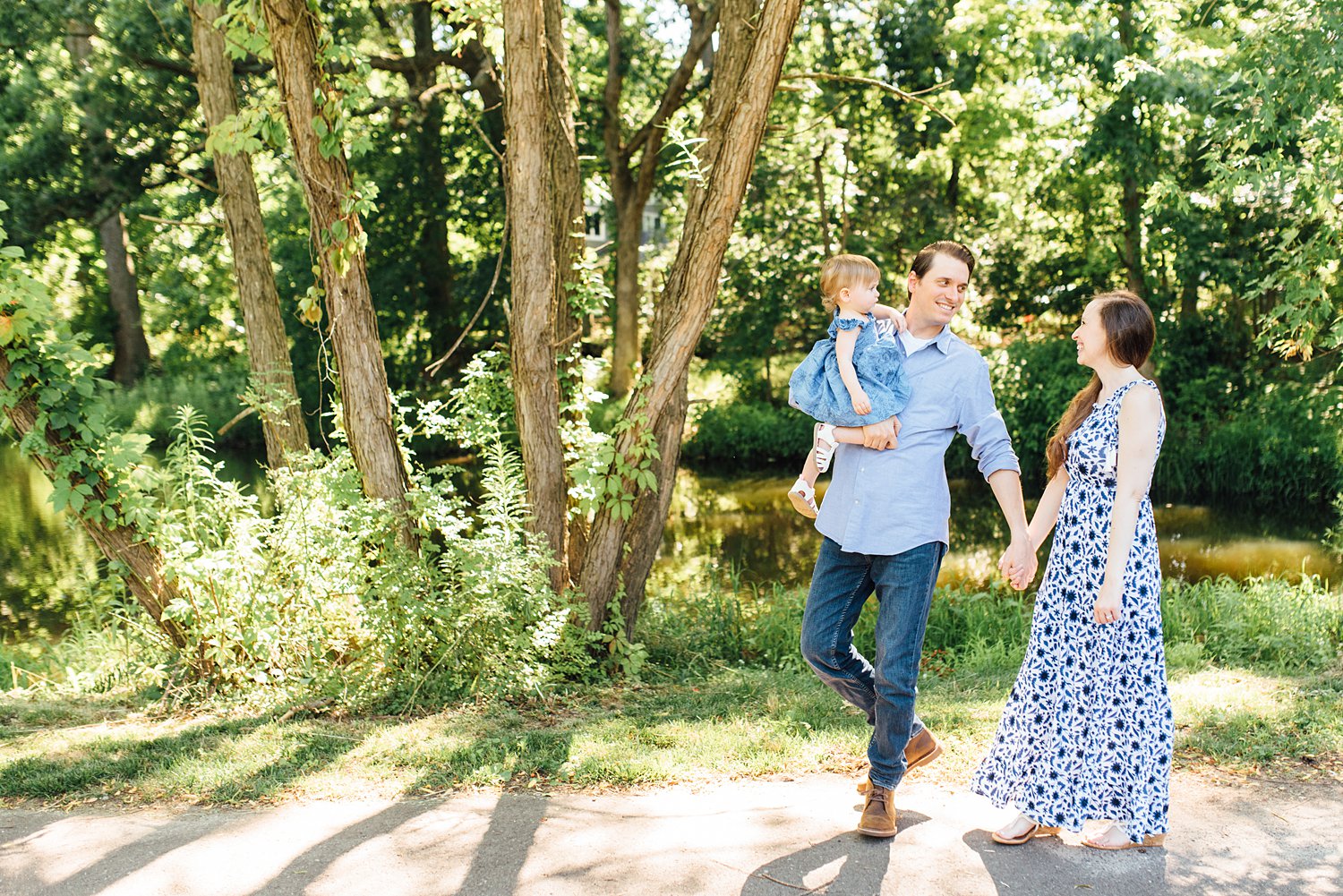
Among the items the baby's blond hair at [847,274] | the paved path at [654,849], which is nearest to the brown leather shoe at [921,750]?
the paved path at [654,849]

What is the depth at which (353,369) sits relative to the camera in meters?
6.18

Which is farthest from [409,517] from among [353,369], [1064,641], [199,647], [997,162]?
[997,162]

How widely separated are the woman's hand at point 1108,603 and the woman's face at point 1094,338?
0.76 meters

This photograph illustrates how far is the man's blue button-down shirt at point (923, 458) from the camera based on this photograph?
3.73 meters

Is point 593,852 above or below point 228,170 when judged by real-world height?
below

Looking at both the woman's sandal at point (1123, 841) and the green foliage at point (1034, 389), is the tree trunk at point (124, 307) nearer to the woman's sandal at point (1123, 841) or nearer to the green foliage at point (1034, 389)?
the green foliage at point (1034, 389)

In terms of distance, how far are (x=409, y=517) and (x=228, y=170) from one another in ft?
9.93

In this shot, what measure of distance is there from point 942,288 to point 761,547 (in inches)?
385

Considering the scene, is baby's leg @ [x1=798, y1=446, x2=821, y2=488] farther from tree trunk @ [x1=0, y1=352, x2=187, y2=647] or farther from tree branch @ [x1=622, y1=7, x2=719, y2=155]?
tree branch @ [x1=622, y1=7, x2=719, y2=155]

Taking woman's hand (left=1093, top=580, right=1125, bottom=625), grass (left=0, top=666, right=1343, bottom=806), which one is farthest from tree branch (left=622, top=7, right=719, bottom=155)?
woman's hand (left=1093, top=580, right=1125, bottom=625)

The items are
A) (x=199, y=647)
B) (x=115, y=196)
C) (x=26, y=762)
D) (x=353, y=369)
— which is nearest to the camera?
(x=26, y=762)

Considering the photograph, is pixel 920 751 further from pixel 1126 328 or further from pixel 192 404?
pixel 192 404

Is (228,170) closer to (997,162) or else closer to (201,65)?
(201,65)

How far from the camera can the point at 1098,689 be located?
3736 millimetres
